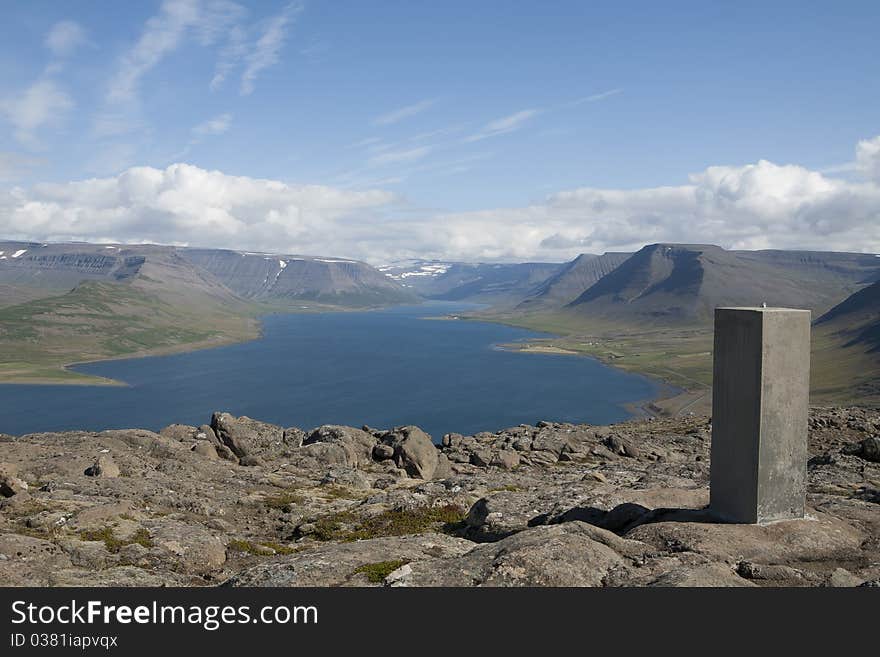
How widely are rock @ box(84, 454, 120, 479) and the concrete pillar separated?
28485 mm

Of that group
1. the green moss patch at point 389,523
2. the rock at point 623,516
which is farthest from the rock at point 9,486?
the rock at point 623,516

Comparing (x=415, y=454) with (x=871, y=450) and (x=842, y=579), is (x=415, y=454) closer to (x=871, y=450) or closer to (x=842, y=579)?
(x=871, y=450)

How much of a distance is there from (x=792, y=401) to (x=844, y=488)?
53.6ft

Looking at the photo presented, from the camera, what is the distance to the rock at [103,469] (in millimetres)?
31859

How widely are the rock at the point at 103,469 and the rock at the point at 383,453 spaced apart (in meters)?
20.1

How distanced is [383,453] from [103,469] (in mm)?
21182

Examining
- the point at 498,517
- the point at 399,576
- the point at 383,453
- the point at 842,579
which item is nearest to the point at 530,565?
the point at 399,576

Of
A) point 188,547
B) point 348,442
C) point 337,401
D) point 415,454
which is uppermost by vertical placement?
point 188,547

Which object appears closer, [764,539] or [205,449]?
[764,539]

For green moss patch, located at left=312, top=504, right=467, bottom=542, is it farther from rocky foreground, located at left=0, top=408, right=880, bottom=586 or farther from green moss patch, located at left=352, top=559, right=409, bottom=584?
green moss patch, located at left=352, top=559, right=409, bottom=584

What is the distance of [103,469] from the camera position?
3197 cm

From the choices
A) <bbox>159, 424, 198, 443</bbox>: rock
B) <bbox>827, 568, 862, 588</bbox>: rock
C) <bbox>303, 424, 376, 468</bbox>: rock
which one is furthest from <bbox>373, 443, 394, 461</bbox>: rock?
<bbox>827, 568, 862, 588</bbox>: rock

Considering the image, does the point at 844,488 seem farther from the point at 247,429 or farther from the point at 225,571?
the point at 247,429

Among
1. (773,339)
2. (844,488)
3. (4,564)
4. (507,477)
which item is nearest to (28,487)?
(4,564)
